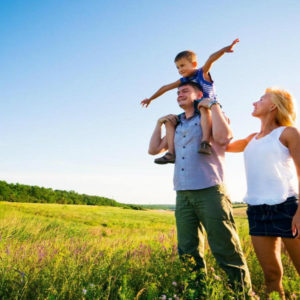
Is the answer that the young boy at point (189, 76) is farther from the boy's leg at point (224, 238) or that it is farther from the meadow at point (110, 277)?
the meadow at point (110, 277)

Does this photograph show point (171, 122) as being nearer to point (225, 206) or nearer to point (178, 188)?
point (178, 188)

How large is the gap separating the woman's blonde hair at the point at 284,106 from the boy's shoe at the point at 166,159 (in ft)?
4.39

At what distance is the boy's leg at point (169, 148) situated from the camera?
3355 mm

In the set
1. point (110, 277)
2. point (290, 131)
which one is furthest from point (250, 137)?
point (110, 277)

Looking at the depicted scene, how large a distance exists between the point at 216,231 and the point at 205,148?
0.88 metres

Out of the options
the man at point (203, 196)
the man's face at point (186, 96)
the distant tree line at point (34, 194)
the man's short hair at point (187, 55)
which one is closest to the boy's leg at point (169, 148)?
the man at point (203, 196)

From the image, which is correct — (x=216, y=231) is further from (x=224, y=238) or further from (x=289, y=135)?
(x=289, y=135)

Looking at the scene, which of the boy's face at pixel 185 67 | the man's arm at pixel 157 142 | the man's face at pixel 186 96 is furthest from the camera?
the boy's face at pixel 185 67

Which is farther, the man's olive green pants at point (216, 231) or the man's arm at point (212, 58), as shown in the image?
the man's arm at point (212, 58)

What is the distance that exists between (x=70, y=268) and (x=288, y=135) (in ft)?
8.85

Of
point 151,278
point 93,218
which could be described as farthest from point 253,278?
point 93,218

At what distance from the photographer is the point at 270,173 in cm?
260

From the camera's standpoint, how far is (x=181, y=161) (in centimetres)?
303

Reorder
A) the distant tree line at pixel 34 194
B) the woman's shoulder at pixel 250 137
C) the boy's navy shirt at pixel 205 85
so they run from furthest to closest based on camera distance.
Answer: the distant tree line at pixel 34 194, the boy's navy shirt at pixel 205 85, the woman's shoulder at pixel 250 137
